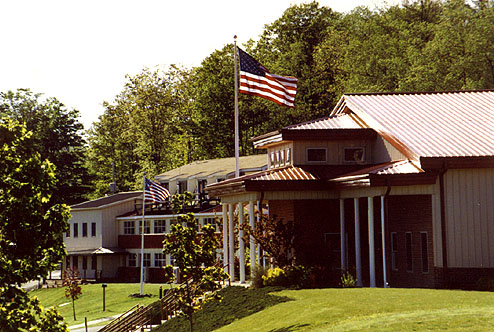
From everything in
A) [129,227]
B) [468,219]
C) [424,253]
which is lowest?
[424,253]

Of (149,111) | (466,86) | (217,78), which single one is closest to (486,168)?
(466,86)

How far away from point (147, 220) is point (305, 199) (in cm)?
4510

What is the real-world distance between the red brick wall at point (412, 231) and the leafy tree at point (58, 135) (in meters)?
79.2

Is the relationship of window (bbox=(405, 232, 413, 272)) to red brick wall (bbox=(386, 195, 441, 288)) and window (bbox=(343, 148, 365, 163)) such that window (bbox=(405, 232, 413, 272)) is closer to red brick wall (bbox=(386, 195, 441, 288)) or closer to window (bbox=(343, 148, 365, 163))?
red brick wall (bbox=(386, 195, 441, 288))

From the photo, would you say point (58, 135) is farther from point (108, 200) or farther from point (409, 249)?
point (409, 249)

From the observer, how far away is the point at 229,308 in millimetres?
35781

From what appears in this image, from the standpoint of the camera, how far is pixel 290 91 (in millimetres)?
42500

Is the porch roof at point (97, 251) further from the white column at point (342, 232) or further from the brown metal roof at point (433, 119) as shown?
the white column at point (342, 232)

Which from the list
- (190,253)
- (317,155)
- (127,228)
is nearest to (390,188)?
(317,155)

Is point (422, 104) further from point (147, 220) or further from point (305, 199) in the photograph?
point (147, 220)

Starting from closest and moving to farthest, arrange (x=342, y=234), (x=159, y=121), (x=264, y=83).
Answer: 1. (x=342, y=234)
2. (x=264, y=83)
3. (x=159, y=121)

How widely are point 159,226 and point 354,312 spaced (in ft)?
188

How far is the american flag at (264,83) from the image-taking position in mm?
42281

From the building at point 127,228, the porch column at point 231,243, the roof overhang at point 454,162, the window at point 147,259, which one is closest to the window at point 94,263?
the building at point 127,228
